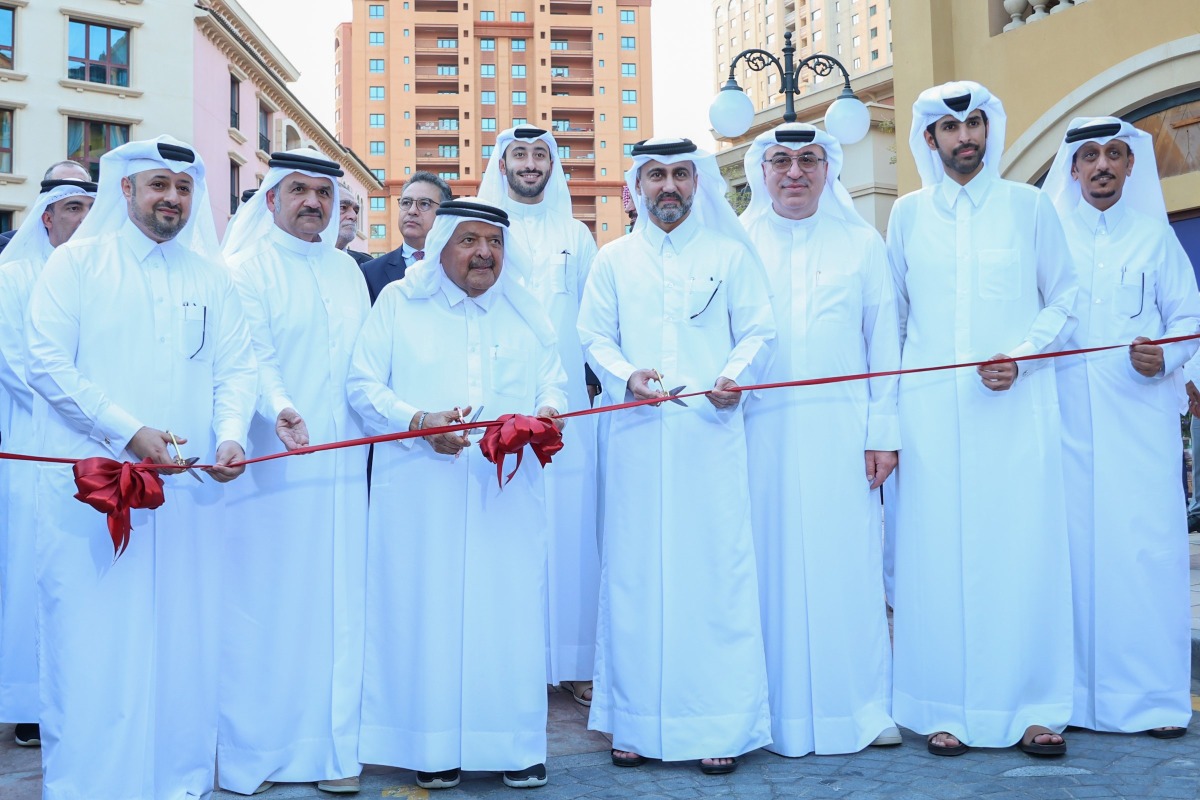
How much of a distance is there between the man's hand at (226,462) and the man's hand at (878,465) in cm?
237

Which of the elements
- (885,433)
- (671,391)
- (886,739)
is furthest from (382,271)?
(886,739)

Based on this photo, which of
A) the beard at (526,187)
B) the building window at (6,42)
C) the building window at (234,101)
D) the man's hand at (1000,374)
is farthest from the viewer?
the building window at (234,101)

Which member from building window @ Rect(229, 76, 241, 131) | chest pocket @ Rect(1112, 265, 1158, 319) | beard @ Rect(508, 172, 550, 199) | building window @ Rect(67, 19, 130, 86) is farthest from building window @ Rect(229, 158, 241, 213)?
chest pocket @ Rect(1112, 265, 1158, 319)

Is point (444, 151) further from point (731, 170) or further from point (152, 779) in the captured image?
point (152, 779)

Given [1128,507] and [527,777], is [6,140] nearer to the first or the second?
[527,777]

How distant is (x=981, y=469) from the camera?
14.3 ft

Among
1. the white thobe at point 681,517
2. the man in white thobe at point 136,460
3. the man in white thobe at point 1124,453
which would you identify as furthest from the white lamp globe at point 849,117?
the man in white thobe at point 136,460

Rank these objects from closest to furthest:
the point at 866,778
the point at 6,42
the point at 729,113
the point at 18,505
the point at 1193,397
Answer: the point at 866,778
the point at 18,505
the point at 1193,397
the point at 729,113
the point at 6,42

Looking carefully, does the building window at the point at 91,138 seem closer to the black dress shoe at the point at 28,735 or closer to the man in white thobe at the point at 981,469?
the black dress shoe at the point at 28,735

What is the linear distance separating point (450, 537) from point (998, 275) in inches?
92.9

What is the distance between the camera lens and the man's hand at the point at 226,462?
12.3ft

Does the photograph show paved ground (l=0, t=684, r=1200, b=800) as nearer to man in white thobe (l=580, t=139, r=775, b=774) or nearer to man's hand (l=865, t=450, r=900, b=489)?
man in white thobe (l=580, t=139, r=775, b=774)

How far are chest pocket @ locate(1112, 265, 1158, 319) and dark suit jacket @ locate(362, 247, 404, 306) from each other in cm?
352

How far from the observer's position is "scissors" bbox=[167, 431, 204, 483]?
144 inches
